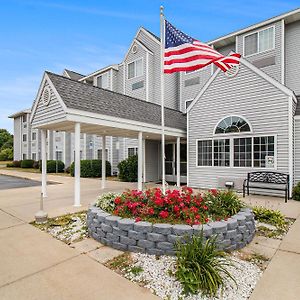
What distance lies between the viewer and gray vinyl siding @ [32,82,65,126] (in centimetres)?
780

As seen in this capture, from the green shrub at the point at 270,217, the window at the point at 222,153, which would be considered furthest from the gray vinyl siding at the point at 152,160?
the green shrub at the point at 270,217

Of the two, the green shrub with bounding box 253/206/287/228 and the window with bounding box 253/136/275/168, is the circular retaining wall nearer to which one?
the green shrub with bounding box 253/206/287/228

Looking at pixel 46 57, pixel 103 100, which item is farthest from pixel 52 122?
pixel 46 57

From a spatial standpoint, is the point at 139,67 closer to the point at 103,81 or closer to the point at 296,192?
the point at 103,81

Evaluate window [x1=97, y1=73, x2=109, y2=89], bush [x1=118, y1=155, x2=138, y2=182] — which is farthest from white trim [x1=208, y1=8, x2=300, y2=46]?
bush [x1=118, y1=155, x2=138, y2=182]

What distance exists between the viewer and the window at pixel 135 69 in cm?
1875

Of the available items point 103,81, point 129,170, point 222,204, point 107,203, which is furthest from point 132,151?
point 222,204

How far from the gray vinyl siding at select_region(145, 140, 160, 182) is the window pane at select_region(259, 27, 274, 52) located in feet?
32.5

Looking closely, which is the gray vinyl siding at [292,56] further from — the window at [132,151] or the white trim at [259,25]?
the window at [132,151]

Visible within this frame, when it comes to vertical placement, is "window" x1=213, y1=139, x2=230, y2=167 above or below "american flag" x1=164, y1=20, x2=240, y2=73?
below

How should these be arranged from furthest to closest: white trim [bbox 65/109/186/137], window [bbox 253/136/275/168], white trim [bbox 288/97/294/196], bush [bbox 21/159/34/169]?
bush [bbox 21/159/34/169] → window [bbox 253/136/275/168] → white trim [bbox 288/97/294/196] → white trim [bbox 65/109/186/137]

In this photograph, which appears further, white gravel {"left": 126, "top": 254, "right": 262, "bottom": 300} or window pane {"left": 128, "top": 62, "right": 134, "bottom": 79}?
window pane {"left": 128, "top": 62, "right": 134, "bottom": 79}

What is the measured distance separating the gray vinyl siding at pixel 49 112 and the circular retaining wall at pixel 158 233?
477 centimetres

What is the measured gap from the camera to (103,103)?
9.21 meters
